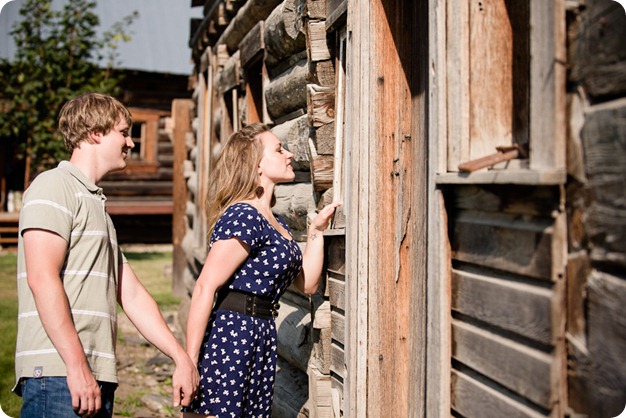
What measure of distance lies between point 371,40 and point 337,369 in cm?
176

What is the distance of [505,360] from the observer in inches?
86.6

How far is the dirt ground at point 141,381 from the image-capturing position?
6133 millimetres

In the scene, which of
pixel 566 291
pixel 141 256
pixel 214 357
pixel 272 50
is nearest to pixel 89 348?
pixel 214 357

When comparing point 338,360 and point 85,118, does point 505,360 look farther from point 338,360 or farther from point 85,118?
point 85,118

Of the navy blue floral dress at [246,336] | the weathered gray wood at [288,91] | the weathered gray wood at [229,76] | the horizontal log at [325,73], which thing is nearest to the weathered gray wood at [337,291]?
the navy blue floral dress at [246,336]

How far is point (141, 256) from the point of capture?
1730 cm

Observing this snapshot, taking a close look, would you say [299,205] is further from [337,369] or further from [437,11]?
[437,11]

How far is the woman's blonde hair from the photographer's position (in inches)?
144

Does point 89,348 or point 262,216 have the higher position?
point 262,216

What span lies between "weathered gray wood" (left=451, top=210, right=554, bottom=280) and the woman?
1190 mm

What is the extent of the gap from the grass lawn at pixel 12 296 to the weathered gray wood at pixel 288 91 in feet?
10.3

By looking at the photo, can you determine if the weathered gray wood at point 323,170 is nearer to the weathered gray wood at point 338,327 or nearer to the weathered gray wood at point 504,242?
the weathered gray wood at point 338,327

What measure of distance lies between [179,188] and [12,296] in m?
3.13

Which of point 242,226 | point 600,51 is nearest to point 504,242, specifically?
point 600,51
